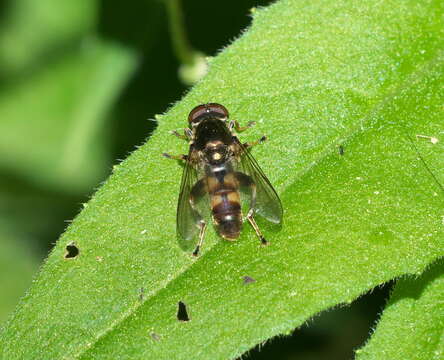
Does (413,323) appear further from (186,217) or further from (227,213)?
(186,217)

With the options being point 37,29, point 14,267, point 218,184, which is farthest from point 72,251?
point 37,29

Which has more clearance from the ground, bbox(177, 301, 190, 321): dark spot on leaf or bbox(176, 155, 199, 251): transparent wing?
bbox(176, 155, 199, 251): transparent wing

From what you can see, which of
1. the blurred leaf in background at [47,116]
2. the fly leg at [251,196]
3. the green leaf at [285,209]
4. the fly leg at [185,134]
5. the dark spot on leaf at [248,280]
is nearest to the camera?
the green leaf at [285,209]

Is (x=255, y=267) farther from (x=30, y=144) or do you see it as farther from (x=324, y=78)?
(x=30, y=144)

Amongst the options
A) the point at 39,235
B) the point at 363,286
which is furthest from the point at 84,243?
the point at 39,235

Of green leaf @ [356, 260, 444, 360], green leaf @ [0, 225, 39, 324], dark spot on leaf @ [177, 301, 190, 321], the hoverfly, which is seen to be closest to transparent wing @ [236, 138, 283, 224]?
the hoverfly

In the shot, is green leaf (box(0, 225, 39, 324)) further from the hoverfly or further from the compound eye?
the compound eye

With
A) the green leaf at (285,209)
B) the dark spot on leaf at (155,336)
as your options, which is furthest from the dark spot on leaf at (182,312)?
the dark spot on leaf at (155,336)

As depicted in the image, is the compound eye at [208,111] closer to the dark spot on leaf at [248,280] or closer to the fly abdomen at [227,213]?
the fly abdomen at [227,213]
